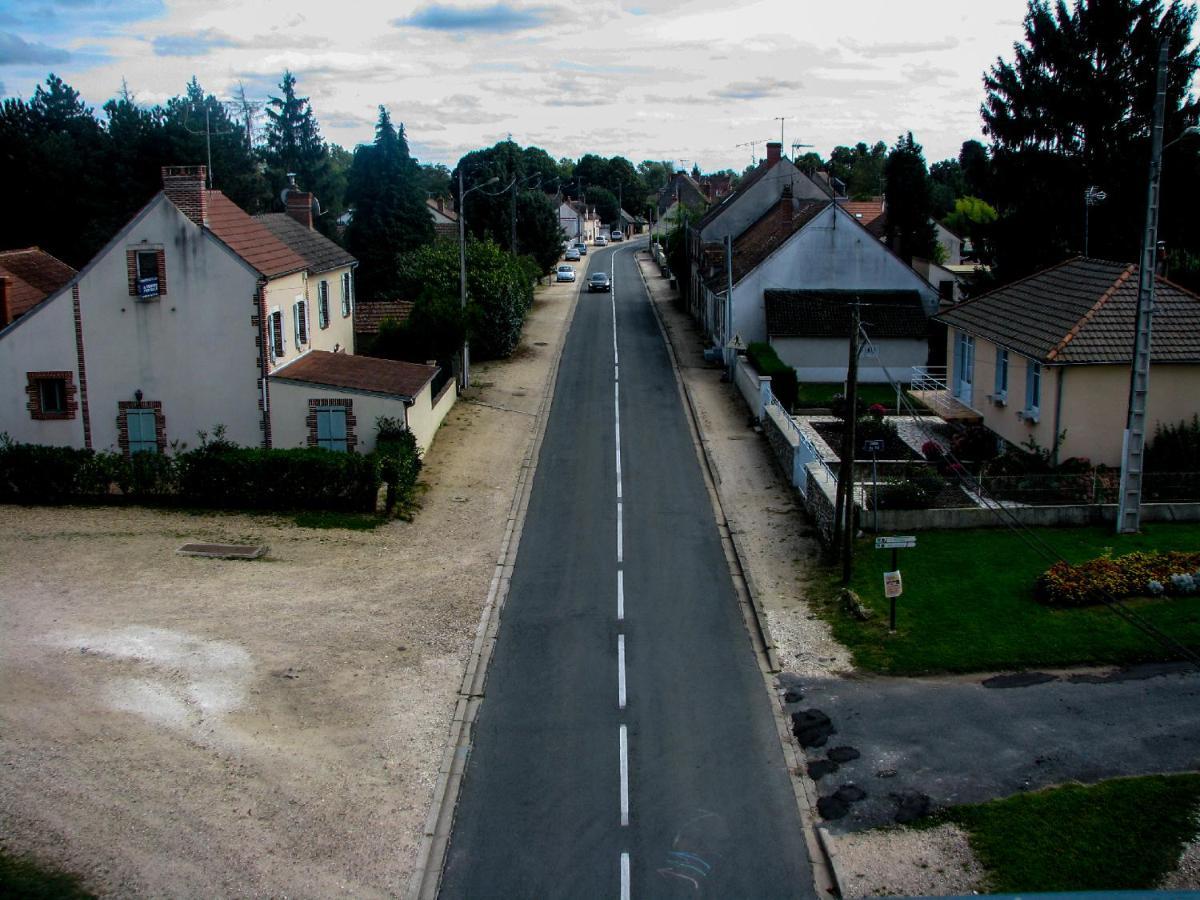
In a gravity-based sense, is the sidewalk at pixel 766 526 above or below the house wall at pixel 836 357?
below

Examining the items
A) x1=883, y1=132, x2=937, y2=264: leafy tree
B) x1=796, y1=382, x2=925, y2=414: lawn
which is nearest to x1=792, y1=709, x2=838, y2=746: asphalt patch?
x1=796, y1=382, x2=925, y2=414: lawn

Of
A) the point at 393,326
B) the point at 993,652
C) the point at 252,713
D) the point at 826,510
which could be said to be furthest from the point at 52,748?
the point at 393,326

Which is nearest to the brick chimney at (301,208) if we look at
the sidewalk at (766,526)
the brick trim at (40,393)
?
the sidewalk at (766,526)

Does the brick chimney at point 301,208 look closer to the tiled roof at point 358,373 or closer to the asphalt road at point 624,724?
the tiled roof at point 358,373

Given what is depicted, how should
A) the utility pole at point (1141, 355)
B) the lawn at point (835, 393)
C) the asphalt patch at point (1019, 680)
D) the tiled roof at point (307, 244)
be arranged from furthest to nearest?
the lawn at point (835, 393) < the tiled roof at point (307, 244) < the utility pole at point (1141, 355) < the asphalt patch at point (1019, 680)

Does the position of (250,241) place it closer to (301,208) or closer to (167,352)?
(167,352)

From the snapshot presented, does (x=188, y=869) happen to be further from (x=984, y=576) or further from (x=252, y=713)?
(x=984, y=576)

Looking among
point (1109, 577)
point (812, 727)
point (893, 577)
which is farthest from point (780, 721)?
point (1109, 577)
